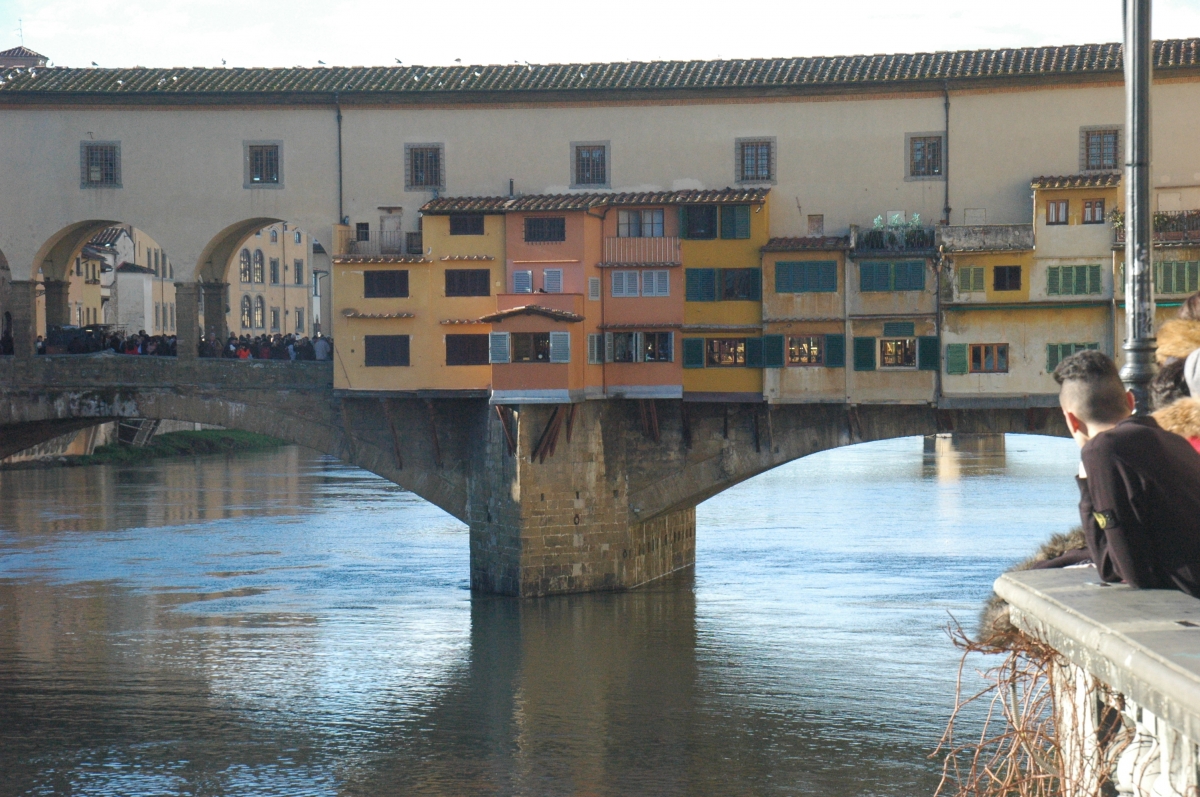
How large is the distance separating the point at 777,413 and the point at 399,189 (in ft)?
27.3

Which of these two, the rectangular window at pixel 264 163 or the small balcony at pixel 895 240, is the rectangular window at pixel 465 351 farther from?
the small balcony at pixel 895 240

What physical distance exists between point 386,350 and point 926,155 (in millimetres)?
10444

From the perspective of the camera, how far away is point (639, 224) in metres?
28.0

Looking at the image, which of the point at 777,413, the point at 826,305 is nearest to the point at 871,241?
the point at 826,305

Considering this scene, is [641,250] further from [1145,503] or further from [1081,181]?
[1145,503]

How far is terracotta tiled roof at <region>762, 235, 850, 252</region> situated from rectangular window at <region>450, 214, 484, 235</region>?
5.19 meters

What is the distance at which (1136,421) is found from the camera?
13.6 feet

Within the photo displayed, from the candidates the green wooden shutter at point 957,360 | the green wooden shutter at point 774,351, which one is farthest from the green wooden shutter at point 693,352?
the green wooden shutter at point 957,360

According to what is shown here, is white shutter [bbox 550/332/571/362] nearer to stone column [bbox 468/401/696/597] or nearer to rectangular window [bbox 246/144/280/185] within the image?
stone column [bbox 468/401/696/597]

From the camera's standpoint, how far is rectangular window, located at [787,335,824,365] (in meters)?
27.5

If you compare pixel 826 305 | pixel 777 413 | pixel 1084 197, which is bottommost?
pixel 777 413

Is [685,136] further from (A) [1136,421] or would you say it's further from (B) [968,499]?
(A) [1136,421]

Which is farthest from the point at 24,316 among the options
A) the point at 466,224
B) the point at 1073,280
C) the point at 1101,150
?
the point at 1101,150

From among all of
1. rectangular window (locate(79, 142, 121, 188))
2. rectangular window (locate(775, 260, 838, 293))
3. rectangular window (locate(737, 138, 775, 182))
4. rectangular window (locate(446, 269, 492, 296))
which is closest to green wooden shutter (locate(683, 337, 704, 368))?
rectangular window (locate(775, 260, 838, 293))
